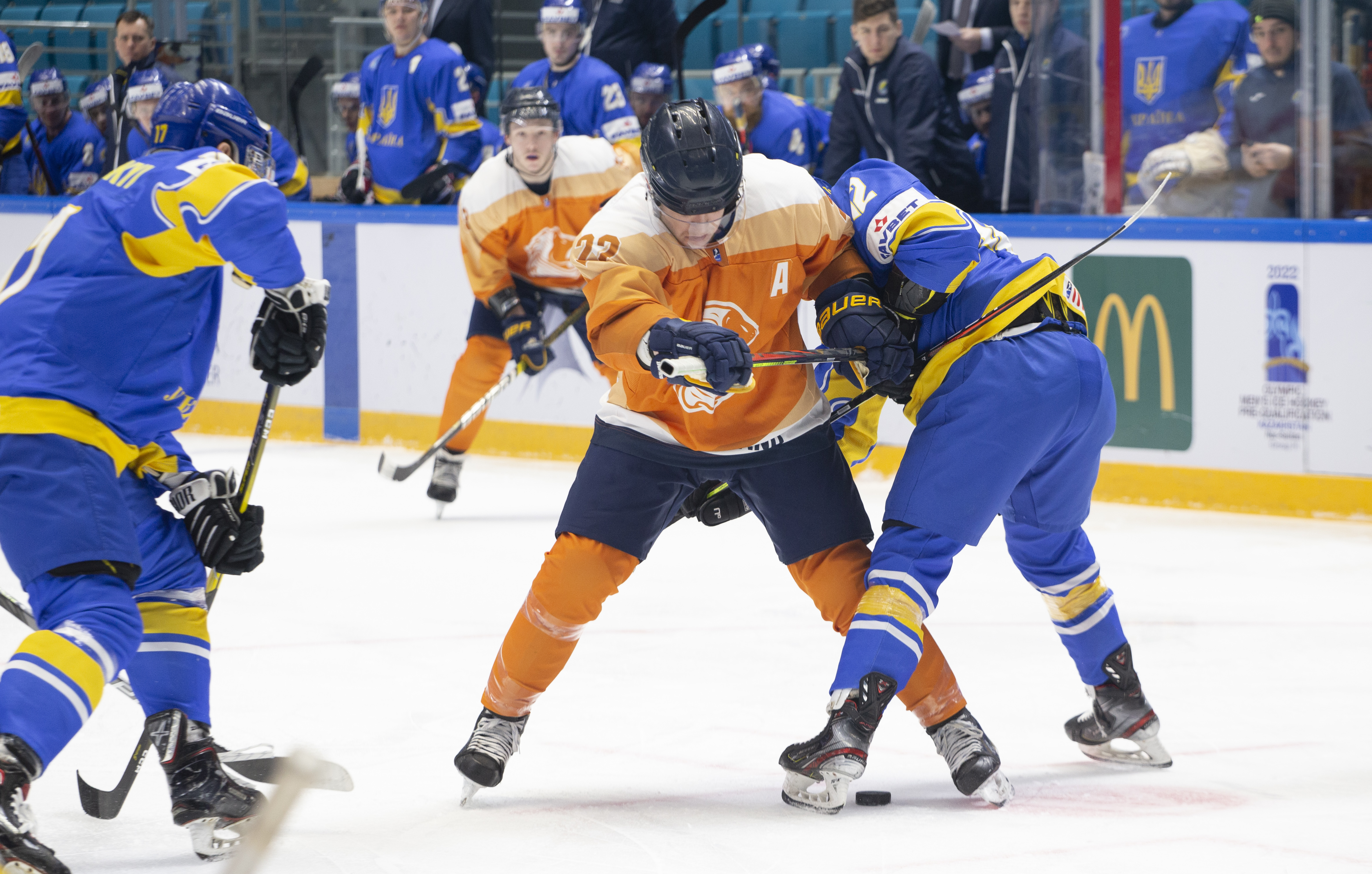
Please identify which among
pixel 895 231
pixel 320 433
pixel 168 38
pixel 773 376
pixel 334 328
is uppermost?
pixel 168 38

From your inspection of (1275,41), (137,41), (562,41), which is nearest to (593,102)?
(562,41)

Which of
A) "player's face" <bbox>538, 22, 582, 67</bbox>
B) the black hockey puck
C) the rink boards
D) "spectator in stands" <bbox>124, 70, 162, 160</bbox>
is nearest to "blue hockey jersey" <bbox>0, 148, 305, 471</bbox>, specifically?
the black hockey puck

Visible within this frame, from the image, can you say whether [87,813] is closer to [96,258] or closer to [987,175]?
[96,258]

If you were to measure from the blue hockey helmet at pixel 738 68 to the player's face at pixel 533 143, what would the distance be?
51.4 inches

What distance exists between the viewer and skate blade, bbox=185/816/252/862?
246 cm

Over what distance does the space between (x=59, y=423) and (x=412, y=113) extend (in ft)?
16.2

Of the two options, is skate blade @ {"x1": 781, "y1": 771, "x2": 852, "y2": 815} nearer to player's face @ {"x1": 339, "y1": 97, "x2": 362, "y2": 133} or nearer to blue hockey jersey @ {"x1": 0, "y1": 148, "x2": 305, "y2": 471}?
blue hockey jersey @ {"x1": 0, "y1": 148, "x2": 305, "y2": 471}

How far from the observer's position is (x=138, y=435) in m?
2.43

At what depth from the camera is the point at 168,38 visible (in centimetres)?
836

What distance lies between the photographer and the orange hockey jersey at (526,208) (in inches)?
216

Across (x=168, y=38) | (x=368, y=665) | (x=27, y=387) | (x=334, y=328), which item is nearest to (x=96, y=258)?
(x=27, y=387)

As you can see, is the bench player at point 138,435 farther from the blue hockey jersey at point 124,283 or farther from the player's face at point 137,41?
the player's face at point 137,41

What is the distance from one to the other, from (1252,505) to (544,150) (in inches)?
100

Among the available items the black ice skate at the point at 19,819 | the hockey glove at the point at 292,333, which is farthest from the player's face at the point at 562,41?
the black ice skate at the point at 19,819
